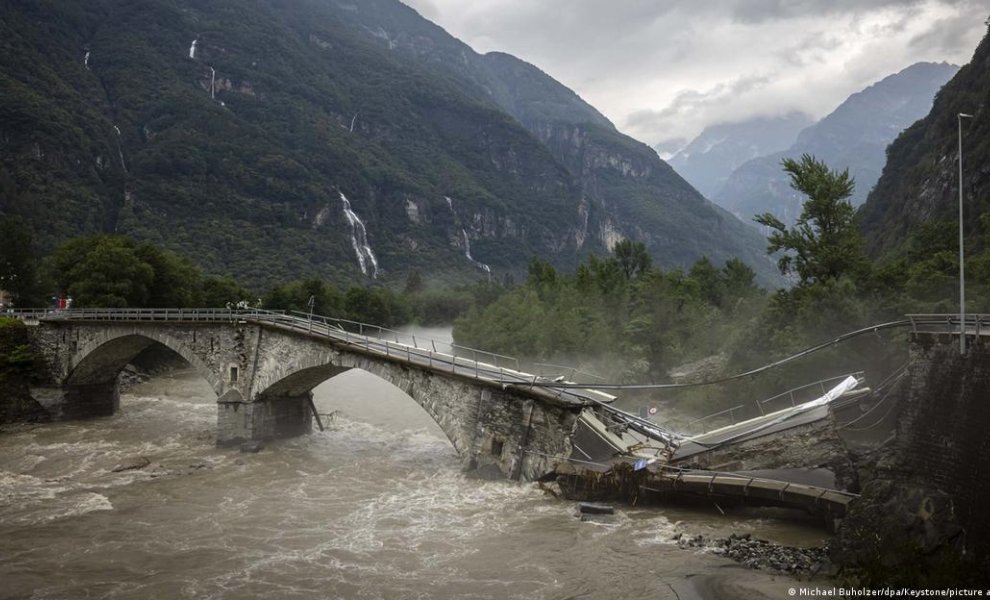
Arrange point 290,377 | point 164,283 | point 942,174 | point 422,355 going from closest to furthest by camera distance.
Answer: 1. point 422,355
2. point 290,377
3. point 164,283
4. point 942,174

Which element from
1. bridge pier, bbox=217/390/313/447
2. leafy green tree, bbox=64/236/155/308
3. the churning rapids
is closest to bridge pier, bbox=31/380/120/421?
the churning rapids

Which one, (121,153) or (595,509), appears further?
(121,153)

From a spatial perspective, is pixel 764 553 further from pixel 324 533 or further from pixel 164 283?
pixel 164 283

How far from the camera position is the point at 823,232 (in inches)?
1533

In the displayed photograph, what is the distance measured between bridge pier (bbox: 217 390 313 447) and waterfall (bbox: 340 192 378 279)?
136981 millimetres

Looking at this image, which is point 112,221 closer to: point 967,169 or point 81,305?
point 81,305

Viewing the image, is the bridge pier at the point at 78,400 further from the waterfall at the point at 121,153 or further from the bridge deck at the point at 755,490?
the waterfall at the point at 121,153

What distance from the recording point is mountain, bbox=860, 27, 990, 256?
58.1 metres


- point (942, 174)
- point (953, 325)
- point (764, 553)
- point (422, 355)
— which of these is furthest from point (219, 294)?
point (942, 174)

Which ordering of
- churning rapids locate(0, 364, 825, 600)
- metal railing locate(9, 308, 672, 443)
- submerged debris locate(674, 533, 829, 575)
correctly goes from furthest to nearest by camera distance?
metal railing locate(9, 308, 672, 443), churning rapids locate(0, 364, 825, 600), submerged debris locate(674, 533, 829, 575)

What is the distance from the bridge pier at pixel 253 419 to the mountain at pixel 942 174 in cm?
4433

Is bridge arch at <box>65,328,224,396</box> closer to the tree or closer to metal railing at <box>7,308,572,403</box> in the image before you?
metal railing at <box>7,308,572,403</box>

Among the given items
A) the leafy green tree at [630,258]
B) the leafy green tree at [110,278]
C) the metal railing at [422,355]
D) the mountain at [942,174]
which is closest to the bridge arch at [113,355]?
the metal railing at [422,355]

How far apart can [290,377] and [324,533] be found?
15.0m
